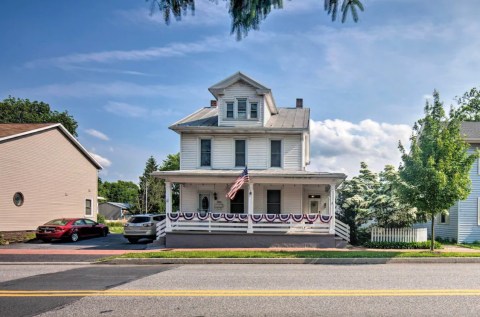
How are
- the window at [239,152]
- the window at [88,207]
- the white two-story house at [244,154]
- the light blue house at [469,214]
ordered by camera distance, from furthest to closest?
the window at [88,207] → the light blue house at [469,214] → the window at [239,152] → the white two-story house at [244,154]

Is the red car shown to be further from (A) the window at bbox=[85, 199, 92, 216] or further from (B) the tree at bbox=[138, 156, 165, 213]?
(B) the tree at bbox=[138, 156, 165, 213]

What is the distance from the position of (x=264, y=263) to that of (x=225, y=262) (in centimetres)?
145

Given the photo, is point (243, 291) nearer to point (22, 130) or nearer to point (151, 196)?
point (22, 130)

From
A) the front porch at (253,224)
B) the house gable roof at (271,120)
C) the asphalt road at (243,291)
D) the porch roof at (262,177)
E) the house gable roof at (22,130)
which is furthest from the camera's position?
the house gable roof at (22,130)

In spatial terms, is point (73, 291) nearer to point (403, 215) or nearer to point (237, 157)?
point (237, 157)

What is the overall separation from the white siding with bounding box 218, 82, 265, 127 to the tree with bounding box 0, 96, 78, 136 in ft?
133

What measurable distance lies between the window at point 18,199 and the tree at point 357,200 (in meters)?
19.5

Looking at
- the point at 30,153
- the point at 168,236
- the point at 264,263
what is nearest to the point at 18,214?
the point at 30,153

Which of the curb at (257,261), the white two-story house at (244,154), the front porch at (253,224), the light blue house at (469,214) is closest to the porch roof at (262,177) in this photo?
the front porch at (253,224)

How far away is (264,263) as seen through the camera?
577 inches

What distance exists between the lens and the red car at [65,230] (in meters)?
23.2

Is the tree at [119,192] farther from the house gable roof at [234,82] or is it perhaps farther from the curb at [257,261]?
the curb at [257,261]

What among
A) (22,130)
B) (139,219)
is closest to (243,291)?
(139,219)

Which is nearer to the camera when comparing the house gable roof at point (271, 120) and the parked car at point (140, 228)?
the parked car at point (140, 228)
